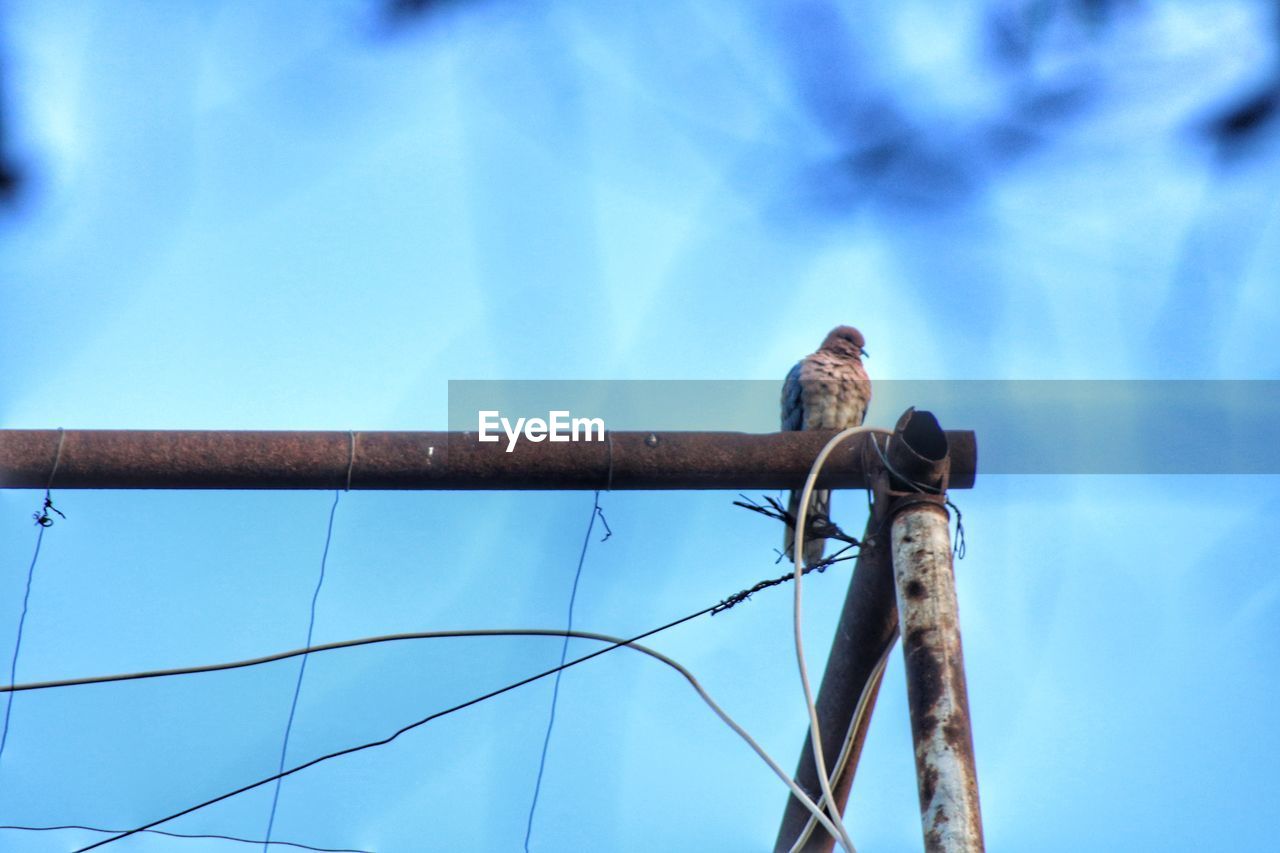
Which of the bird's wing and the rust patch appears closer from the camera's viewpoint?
the rust patch

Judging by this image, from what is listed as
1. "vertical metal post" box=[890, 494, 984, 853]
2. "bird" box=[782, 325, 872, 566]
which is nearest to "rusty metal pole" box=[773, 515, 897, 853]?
"vertical metal post" box=[890, 494, 984, 853]

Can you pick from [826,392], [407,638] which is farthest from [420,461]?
[826,392]

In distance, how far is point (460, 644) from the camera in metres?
3.69

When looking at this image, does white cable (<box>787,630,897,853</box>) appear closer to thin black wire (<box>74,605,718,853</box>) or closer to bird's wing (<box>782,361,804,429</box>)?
thin black wire (<box>74,605,718,853</box>)

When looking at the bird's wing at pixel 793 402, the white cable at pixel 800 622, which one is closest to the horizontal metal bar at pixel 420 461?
the white cable at pixel 800 622

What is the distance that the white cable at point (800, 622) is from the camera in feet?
10.2

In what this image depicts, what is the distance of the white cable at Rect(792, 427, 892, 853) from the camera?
3104 millimetres

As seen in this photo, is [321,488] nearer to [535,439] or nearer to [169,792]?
[535,439]

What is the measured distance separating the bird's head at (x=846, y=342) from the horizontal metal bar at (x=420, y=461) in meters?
4.70

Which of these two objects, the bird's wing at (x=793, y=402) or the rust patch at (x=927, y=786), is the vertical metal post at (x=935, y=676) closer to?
the rust patch at (x=927, y=786)

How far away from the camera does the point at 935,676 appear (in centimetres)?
313

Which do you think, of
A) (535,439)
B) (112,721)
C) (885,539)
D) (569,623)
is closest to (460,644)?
(569,623)

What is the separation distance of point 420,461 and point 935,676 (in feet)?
4.29

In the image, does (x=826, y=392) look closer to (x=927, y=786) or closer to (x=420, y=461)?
(x=420, y=461)
